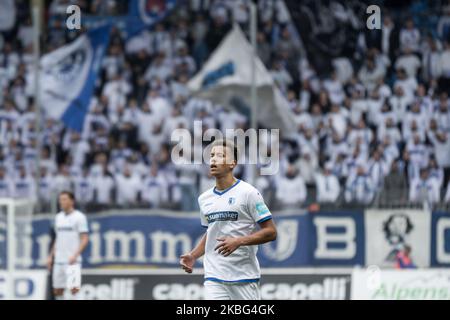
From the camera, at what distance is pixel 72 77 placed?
2125 cm

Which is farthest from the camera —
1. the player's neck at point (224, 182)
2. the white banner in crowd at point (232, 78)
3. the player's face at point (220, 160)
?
the white banner in crowd at point (232, 78)

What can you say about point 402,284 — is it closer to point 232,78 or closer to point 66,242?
point 66,242

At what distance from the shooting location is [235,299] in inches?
387

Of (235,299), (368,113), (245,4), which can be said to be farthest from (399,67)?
(235,299)

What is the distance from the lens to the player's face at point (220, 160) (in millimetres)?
9633

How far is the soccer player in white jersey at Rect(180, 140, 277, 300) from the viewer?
9680 mm

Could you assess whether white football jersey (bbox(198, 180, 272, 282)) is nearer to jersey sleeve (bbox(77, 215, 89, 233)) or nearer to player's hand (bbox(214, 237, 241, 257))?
player's hand (bbox(214, 237, 241, 257))

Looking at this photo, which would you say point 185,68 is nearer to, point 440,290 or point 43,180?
point 43,180

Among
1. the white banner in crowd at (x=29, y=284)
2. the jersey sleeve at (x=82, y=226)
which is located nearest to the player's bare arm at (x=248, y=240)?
the jersey sleeve at (x=82, y=226)

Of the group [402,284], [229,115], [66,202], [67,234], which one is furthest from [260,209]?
[229,115]

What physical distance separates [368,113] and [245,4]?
14.1 feet

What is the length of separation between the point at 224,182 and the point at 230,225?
1.15 ft

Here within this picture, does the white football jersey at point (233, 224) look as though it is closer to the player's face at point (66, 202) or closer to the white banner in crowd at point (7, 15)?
the player's face at point (66, 202)

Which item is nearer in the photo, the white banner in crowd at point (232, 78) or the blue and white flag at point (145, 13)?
the white banner in crowd at point (232, 78)
